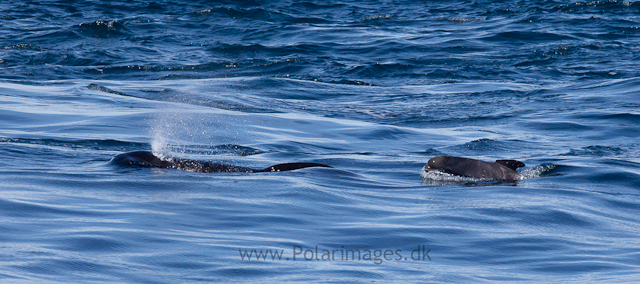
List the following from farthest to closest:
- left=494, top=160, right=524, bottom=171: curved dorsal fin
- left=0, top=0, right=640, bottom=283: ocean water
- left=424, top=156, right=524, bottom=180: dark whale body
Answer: left=494, top=160, right=524, bottom=171: curved dorsal fin → left=424, top=156, right=524, bottom=180: dark whale body → left=0, top=0, right=640, bottom=283: ocean water

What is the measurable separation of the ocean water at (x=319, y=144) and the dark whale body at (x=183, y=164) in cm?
19

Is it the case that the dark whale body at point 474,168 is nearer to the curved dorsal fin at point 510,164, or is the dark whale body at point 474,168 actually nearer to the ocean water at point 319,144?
the curved dorsal fin at point 510,164

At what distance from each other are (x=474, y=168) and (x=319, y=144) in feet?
10.8

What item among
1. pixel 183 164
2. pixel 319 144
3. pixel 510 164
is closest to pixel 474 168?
pixel 510 164

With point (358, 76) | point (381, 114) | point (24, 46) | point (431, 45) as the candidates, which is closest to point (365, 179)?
point (381, 114)

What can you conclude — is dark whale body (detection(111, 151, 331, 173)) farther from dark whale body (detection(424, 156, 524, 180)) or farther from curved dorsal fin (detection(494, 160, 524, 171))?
curved dorsal fin (detection(494, 160, 524, 171))

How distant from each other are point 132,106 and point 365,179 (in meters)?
6.73

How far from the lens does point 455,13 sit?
96.6ft

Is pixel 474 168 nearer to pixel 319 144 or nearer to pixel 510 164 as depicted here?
pixel 510 164

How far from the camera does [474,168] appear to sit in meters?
8.05

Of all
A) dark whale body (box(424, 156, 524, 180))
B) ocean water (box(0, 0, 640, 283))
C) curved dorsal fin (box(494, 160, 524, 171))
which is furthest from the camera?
curved dorsal fin (box(494, 160, 524, 171))

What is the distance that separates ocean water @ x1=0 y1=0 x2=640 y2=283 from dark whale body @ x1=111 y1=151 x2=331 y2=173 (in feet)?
0.63

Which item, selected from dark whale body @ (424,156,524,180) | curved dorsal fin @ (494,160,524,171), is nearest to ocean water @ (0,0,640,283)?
dark whale body @ (424,156,524,180)

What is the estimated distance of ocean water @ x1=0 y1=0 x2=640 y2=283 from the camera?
5.09 metres
